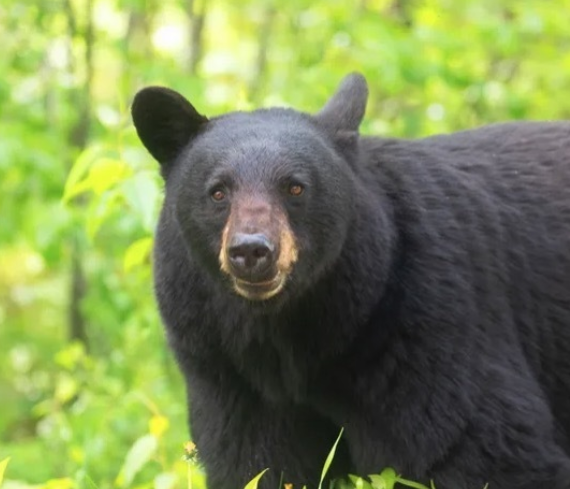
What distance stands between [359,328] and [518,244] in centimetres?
71

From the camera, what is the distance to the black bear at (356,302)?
3436 mm

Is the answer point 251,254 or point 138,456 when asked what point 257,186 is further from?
point 138,456

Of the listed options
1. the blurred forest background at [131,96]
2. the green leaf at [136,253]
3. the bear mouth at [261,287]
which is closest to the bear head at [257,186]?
the bear mouth at [261,287]

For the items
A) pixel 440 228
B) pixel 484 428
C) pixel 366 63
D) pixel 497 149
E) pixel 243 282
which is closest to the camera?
pixel 243 282

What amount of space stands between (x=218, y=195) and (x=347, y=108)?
0.63 metres

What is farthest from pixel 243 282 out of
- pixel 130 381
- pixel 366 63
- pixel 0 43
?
pixel 0 43

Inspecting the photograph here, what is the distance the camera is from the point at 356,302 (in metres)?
3.54

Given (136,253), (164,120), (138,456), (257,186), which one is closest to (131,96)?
(136,253)

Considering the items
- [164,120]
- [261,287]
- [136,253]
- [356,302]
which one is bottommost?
[136,253]

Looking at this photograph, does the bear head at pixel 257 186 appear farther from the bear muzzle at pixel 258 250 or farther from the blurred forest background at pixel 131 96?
the blurred forest background at pixel 131 96

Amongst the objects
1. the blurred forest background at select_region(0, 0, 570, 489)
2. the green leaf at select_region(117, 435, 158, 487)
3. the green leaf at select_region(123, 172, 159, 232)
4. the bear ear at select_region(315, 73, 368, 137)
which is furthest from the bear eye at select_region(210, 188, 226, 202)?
the blurred forest background at select_region(0, 0, 570, 489)

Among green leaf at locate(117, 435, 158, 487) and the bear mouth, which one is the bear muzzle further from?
green leaf at locate(117, 435, 158, 487)

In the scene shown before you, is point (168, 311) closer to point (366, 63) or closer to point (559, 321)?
point (559, 321)

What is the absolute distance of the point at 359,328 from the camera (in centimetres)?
356
